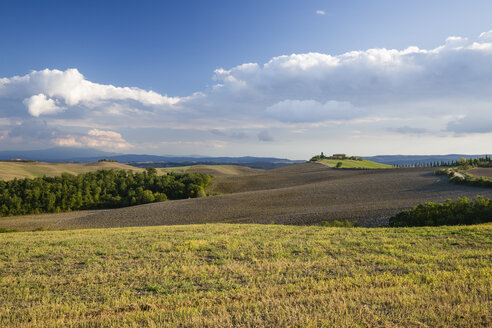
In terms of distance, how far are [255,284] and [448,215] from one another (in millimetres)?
21678

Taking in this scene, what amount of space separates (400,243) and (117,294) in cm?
1251

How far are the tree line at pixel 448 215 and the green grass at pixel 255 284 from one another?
8.69 metres

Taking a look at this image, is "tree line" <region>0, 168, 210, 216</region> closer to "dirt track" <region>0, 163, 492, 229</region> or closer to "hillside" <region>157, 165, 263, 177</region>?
"dirt track" <region>0, 163, 492, 229</region>

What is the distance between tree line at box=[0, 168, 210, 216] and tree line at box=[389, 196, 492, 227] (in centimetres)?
4745

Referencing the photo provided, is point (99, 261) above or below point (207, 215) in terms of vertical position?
above

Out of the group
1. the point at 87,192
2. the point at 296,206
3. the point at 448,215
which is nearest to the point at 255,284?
the point at 448,215

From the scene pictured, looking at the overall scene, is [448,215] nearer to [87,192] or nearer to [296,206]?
[296,206]

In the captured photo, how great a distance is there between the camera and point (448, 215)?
2303 cm

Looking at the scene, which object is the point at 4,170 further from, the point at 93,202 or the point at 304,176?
the point at 304,176

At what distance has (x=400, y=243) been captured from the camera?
1374 centimetres

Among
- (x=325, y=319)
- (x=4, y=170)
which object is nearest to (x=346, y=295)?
(x=325, y=319)

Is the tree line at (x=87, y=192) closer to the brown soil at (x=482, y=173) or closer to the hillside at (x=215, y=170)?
the hillside at (x=215, y=170)

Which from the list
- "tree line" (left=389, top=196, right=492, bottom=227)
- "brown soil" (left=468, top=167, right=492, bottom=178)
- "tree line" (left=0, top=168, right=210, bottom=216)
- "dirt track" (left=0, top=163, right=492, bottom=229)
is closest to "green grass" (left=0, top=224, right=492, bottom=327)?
"tree line" (left=389, top=196, right=492, bottom=227)

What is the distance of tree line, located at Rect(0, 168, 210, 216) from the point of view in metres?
57.3
